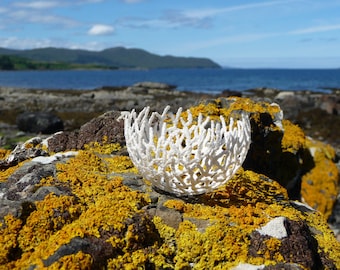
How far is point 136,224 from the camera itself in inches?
212

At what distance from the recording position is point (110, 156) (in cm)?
823

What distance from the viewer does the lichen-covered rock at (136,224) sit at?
199 inches

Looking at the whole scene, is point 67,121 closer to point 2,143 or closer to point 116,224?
point 2,143

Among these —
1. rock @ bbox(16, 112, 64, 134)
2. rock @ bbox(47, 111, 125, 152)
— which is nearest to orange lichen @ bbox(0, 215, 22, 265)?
rock @ bbox(47, 111, 125, 152)

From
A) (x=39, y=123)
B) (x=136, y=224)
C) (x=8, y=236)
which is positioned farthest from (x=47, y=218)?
(x=39, y=123)

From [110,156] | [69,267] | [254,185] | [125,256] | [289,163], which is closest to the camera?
[69,267]

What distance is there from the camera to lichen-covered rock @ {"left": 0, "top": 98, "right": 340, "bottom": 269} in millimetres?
5051

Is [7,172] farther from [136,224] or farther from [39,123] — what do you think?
[39,123]

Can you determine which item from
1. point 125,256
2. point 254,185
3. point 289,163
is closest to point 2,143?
point 289,163

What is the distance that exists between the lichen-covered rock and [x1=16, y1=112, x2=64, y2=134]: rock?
23.7 meters

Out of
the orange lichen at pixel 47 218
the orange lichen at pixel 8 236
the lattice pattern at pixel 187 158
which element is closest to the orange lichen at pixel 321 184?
the lattice pattern at pixel 187 158

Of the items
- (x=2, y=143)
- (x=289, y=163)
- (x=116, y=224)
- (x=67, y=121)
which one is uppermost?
(x=116, y=224)

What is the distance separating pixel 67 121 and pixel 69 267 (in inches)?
1311

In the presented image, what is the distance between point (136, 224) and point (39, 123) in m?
27.0
